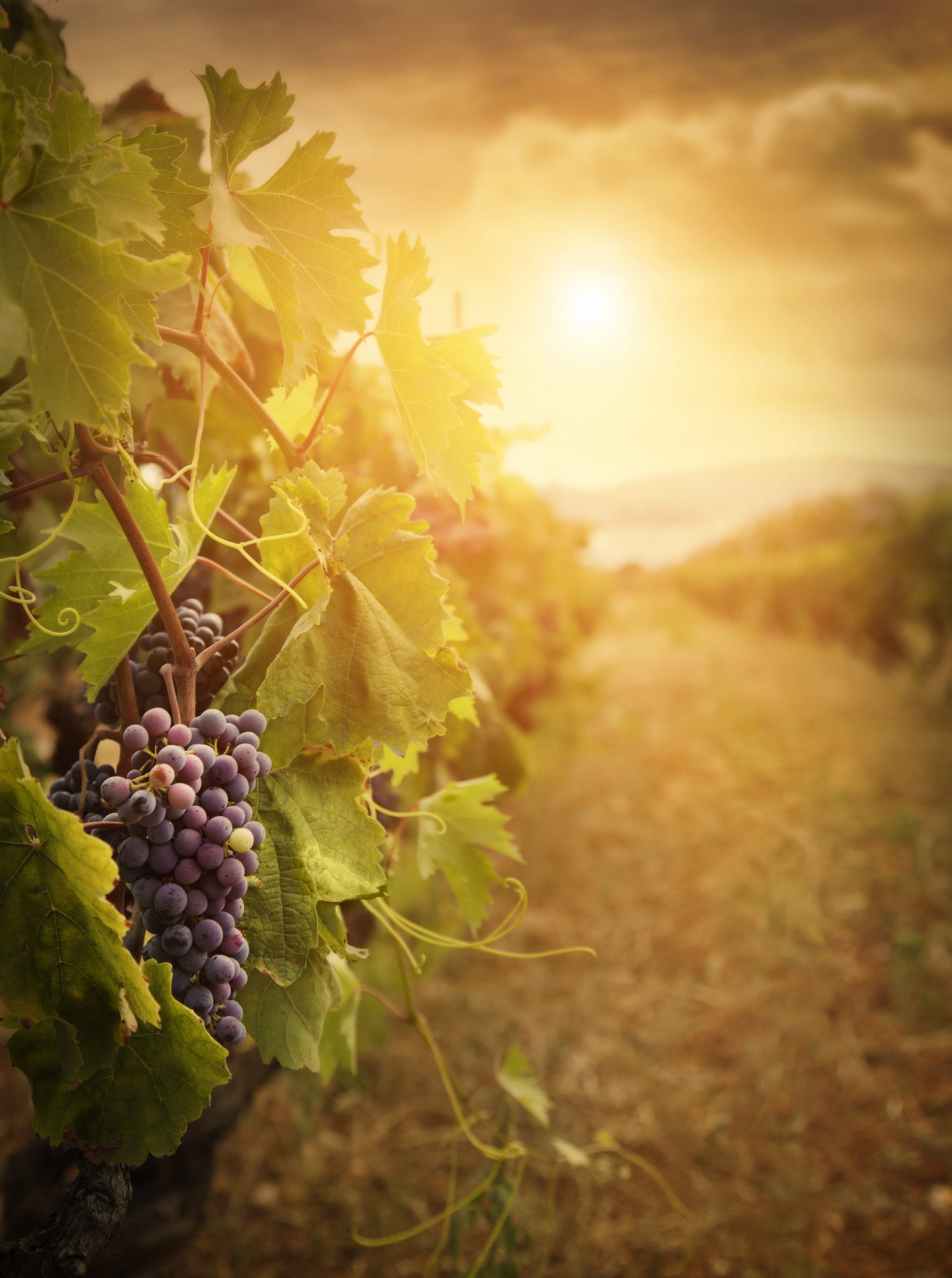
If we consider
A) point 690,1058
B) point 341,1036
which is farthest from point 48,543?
point 690,1058

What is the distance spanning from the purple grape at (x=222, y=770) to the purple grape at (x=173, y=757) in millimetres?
32

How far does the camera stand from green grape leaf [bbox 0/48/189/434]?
0.64 metres

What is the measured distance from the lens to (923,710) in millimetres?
10836

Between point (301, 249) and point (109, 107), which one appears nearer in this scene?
point (301, 249)

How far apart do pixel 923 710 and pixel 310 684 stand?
38.3ft

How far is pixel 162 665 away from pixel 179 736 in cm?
17

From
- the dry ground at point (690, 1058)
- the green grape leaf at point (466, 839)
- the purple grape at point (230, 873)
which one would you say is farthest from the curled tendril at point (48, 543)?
the dry ground at point (690, 1058)

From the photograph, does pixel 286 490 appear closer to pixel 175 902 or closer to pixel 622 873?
pixel 175 902

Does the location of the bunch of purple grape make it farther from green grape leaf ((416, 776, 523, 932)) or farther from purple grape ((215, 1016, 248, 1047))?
green grape leaf ((416, 776, 523, 932))

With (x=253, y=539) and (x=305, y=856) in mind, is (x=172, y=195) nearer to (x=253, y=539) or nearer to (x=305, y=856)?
(x=253, y=539)

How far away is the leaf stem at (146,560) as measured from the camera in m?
0.77

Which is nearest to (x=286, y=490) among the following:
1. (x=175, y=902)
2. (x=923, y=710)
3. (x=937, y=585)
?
(x=175, y=902)

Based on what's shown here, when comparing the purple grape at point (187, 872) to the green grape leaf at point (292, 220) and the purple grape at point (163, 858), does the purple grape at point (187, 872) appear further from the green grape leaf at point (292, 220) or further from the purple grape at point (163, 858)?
the green grape leaf at point (292, 220)

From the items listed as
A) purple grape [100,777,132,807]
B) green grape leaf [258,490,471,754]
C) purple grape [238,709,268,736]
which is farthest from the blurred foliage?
purple grape [100,777,132,807]
